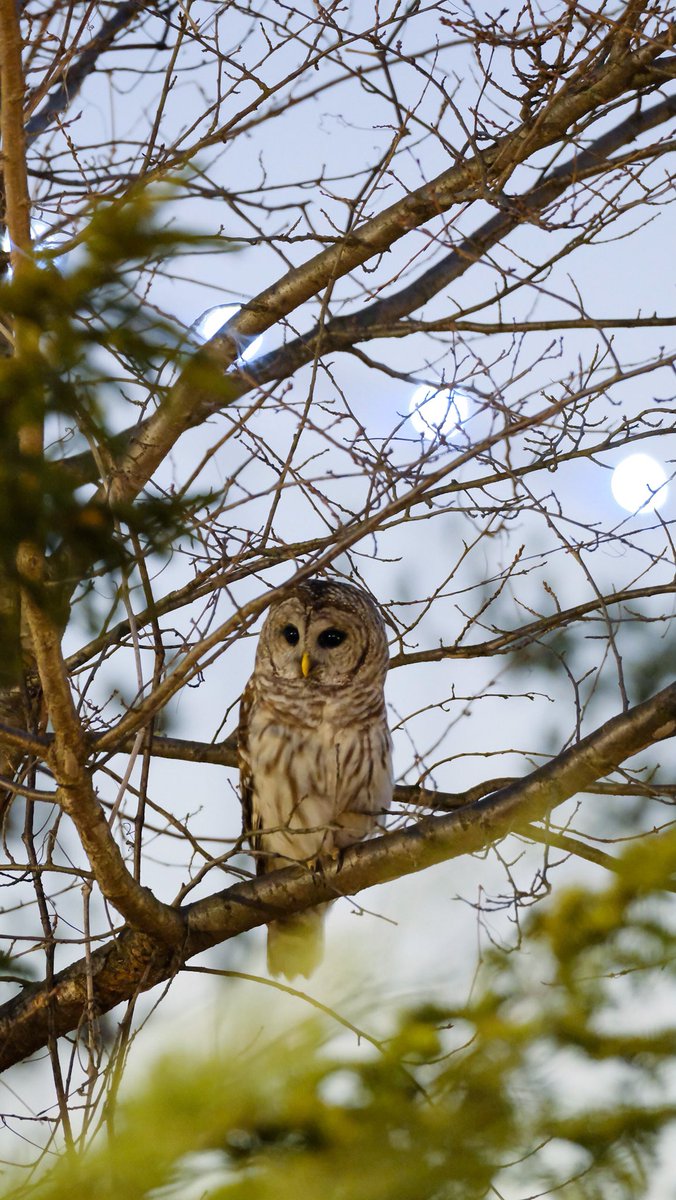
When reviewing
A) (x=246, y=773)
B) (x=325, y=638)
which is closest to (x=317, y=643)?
(x=325, y=638)

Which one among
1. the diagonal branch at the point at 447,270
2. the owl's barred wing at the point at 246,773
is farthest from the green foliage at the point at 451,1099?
the owl's barred wing at the point at 246,773

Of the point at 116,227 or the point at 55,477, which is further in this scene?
the point at 55,477

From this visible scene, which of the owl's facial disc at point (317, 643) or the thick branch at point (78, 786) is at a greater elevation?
the owl's facial disc at point (317, 643)

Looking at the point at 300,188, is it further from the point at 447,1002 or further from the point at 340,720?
the point at 447,1002

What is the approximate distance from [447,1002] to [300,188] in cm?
290

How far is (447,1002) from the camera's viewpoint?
97 centimetres

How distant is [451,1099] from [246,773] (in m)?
3.54

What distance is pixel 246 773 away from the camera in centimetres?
448

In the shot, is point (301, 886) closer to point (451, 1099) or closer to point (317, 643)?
point (317, 643)

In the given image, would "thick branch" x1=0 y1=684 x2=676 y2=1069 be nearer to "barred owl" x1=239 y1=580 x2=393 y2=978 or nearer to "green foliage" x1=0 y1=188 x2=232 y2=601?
"barred owl" x1=239 y1=580 x2=393 y2=978

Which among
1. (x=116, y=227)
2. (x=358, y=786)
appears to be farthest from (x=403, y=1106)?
(x=358, y=786)

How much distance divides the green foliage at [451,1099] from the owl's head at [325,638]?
347 centimetres

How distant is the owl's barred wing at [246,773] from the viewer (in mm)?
4477

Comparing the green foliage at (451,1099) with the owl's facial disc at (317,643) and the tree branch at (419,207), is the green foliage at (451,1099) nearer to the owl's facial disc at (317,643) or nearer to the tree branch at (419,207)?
the tree branch at (419,207)
